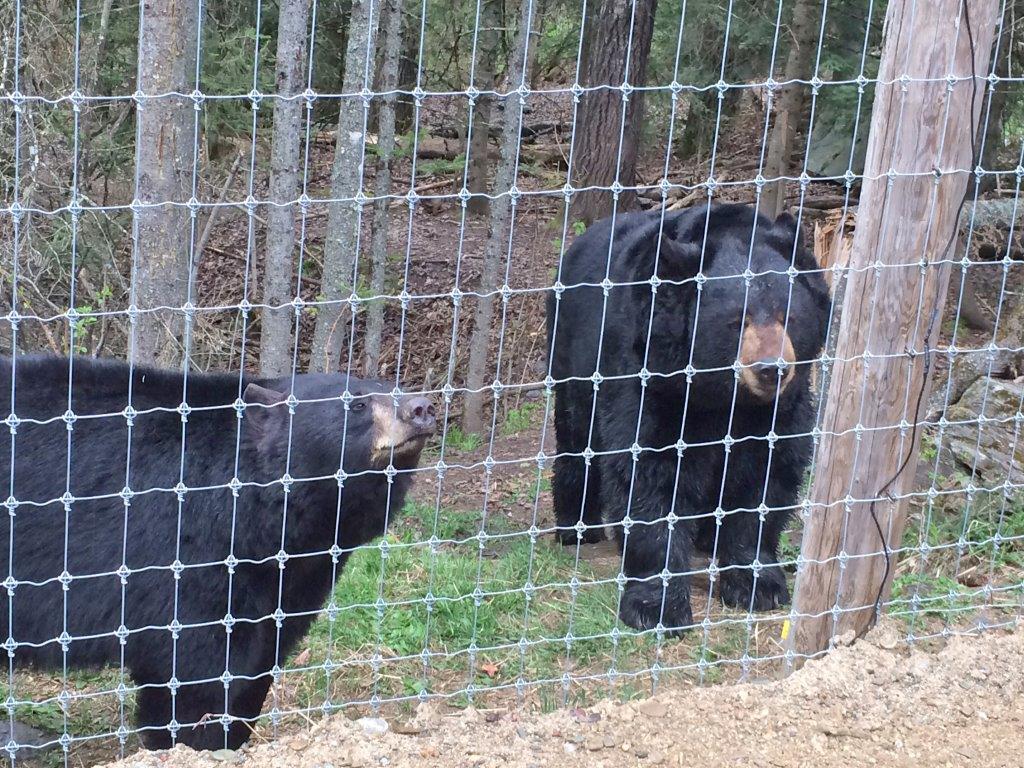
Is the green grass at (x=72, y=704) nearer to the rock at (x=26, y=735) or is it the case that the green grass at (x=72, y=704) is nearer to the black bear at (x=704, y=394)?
the rock at (x=26, y=735)

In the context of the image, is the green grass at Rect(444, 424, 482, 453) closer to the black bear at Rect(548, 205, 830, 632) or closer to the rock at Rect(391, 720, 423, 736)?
the black bear at Rect(548, 205, 830, 632)

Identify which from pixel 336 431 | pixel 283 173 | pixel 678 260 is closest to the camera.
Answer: pixel 336 431

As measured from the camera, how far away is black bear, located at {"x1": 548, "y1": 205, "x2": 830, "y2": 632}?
528 cm

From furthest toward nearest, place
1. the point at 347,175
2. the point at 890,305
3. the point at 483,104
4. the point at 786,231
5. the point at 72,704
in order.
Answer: the point at 483,104 < the point at 347,175 < the point at 786,231 < the point at 72,704 < the point at 890,305

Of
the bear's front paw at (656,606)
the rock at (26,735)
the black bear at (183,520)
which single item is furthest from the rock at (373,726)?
the bear's front paw at (656,606)

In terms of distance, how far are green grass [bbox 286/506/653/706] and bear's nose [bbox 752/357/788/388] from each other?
1292 millimetres

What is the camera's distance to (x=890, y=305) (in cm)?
425

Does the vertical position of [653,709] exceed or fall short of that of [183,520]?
it falls short

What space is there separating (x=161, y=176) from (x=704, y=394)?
3.13 m

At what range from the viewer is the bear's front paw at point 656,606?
559 centimetres

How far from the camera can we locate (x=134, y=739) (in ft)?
15.8

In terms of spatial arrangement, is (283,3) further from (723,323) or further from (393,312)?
(393,312)

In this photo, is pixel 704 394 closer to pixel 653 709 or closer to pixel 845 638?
pixel 845 638

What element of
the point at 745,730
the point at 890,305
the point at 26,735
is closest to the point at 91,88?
the point at 26,735
